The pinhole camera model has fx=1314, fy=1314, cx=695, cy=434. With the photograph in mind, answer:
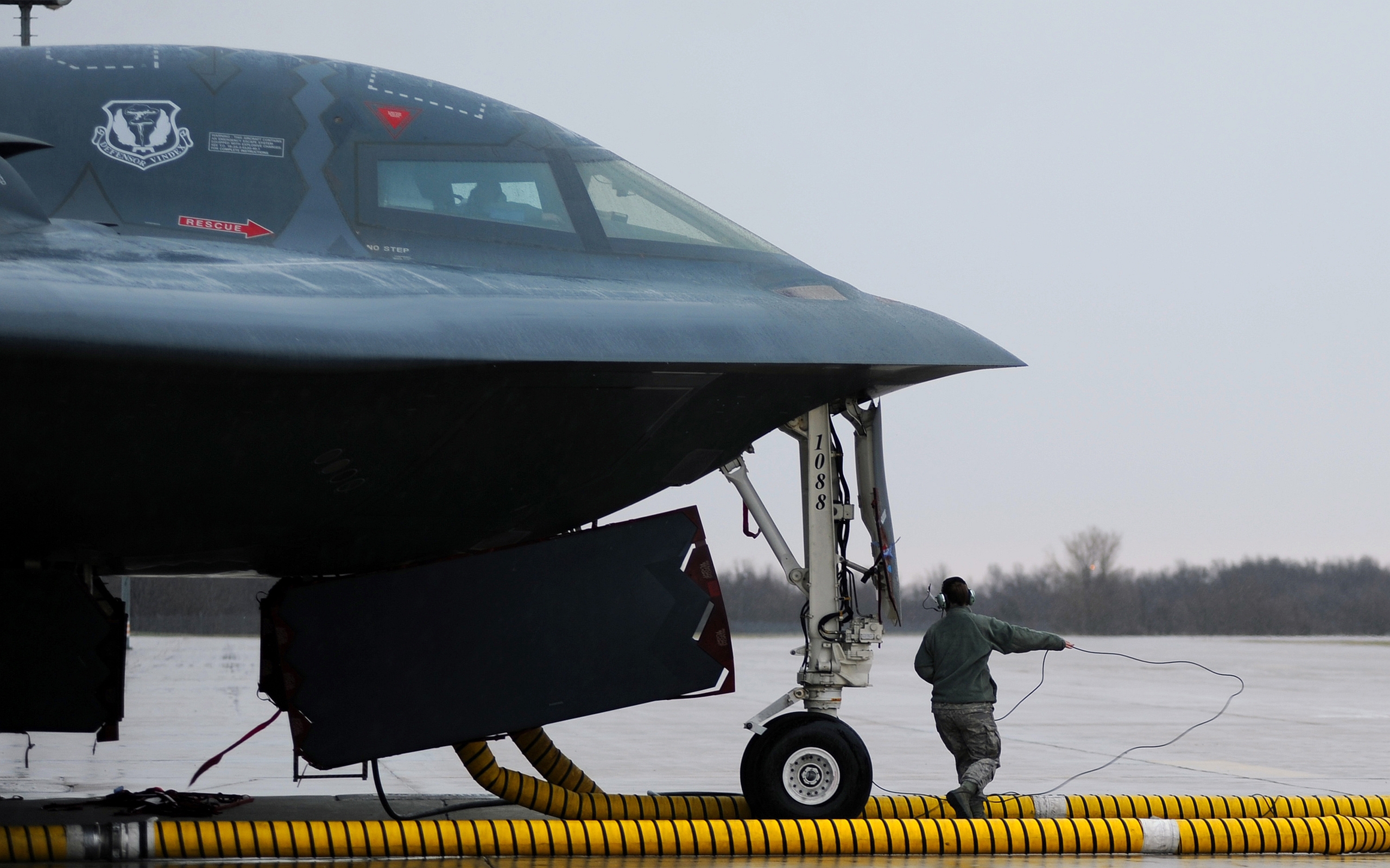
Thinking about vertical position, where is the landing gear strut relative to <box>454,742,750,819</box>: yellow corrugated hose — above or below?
above

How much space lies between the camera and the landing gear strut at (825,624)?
23.0ft

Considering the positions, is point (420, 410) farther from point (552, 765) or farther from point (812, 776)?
point (552, 765)

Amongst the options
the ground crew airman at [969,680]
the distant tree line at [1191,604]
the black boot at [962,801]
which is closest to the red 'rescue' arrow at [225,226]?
the ground crew airman at [969,680]

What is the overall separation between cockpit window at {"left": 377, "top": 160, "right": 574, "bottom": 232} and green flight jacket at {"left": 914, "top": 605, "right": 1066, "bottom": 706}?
336 centimetres

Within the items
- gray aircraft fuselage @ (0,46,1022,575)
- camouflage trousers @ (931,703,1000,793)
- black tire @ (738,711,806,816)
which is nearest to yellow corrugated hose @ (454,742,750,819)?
black tire @ (738,711,806,816)

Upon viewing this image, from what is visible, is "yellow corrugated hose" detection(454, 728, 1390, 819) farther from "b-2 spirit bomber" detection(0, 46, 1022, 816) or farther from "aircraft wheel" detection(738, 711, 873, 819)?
"b-2 spirit bomber" detection(0, 46, 1022, 816)

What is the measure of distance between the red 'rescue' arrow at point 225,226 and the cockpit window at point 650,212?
1689mm

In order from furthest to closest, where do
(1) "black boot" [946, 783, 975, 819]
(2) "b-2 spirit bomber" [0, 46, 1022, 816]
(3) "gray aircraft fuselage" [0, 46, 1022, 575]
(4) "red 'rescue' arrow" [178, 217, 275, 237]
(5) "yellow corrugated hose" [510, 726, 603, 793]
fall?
1. (5) "yellow corrugated hose" [510, 726, 603, 793]
2. (1) "black boot" [946, 783, 975, 819]
3. (4) "red 'rescue' arrow" [178, 217, 275, 237]
4. (2) "b-2 spirit bomber" [0, 46, 1022, 816]
5. (3) "gray aircraft fuselage" [0, 46, 1022, 575]

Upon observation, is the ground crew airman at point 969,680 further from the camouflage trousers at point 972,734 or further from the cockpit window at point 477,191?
the cockpit window at point 477,191

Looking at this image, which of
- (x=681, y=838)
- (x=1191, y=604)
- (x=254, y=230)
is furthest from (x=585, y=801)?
(x=1191, y=604)

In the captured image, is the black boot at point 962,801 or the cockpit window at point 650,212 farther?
the black boot at point 962,801

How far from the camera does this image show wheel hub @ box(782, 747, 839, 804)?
276 inches

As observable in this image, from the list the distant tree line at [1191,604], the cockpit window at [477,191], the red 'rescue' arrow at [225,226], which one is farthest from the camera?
the distant tree line at [1191,604]

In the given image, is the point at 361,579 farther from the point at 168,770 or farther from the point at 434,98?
the point at 168,770
